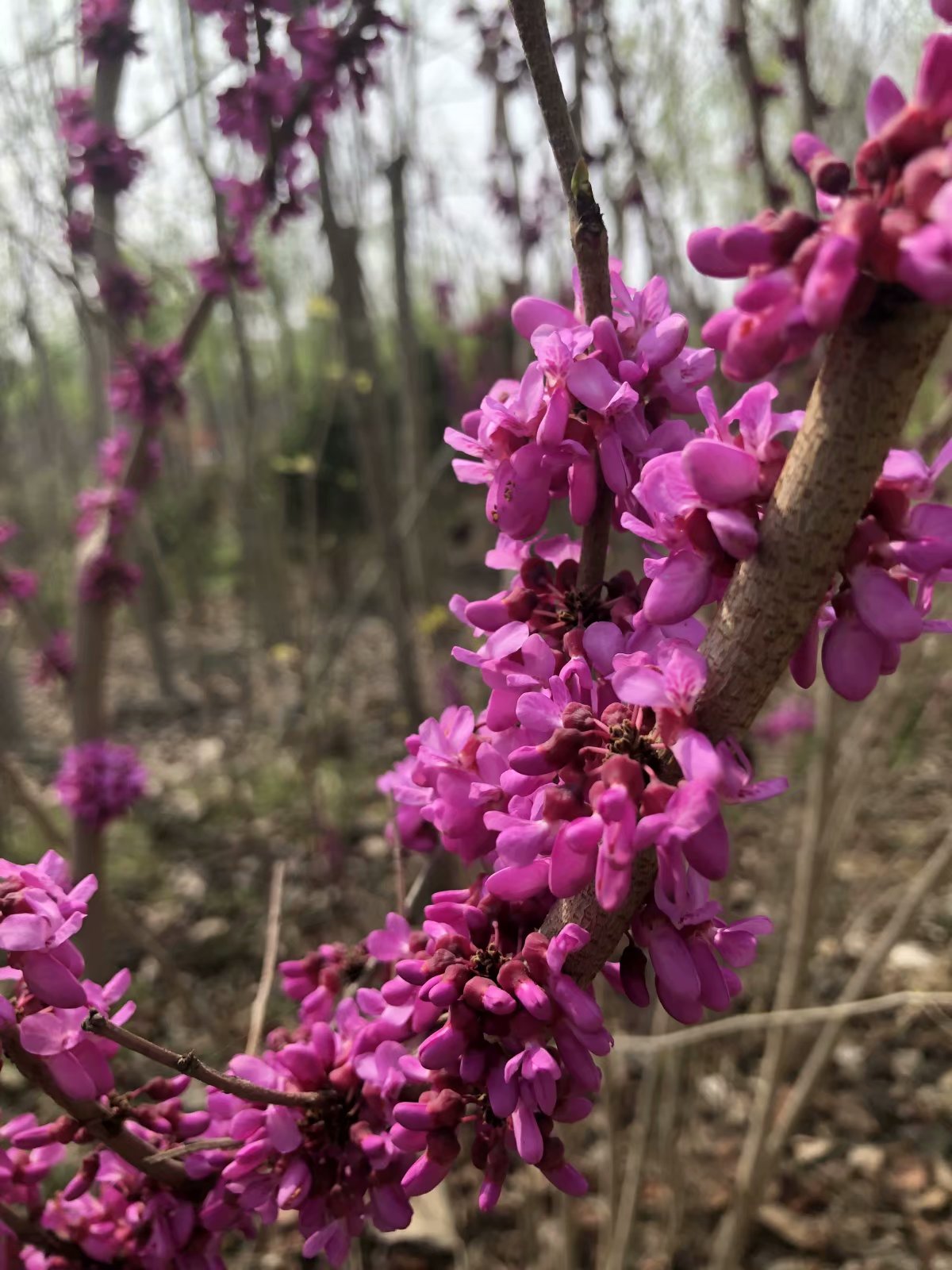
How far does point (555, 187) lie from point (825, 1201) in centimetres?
476

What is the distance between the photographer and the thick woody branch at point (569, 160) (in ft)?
2.82

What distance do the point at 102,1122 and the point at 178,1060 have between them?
23cm

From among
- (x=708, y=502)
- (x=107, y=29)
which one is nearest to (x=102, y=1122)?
(x=708, y=502)

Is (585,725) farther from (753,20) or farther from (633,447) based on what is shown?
(753,20)

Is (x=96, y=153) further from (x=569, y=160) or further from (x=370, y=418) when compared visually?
(x=569, y=160)

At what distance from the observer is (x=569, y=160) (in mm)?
884

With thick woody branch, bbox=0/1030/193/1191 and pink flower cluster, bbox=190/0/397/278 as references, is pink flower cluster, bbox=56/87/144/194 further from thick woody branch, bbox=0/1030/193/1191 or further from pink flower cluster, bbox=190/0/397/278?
thick woody branch, bbox=0/1030/193/1191

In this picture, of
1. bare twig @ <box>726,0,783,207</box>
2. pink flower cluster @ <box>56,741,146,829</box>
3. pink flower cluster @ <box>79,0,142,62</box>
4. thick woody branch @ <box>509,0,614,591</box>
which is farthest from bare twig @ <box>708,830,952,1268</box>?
pink flower cluster @ <box>79,0,142,62</box>

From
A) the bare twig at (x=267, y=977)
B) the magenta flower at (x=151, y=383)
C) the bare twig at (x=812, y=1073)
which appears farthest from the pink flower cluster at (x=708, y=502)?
the magenta flower at (x=151, y=383)

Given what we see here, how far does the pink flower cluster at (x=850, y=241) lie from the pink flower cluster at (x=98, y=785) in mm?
3180

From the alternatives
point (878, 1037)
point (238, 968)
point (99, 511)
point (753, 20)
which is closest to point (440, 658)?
point (238, 968)

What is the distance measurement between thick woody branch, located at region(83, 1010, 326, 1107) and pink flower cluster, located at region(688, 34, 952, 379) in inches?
30.6

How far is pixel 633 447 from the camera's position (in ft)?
2.87

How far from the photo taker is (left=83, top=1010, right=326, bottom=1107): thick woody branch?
2.73 ft
